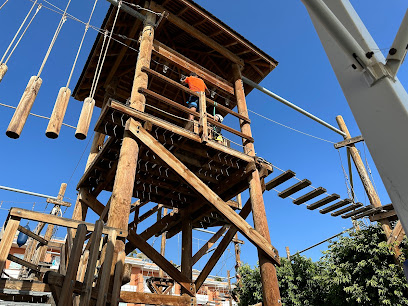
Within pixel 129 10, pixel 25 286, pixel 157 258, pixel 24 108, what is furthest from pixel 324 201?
pixel 24 108

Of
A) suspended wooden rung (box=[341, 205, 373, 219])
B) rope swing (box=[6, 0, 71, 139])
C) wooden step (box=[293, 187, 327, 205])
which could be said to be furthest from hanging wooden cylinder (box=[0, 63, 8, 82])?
suspended wooden rung (box=[341, 205, 373, 219])

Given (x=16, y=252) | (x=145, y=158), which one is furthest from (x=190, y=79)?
(x=16, y=252)

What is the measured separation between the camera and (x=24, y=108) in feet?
8.77

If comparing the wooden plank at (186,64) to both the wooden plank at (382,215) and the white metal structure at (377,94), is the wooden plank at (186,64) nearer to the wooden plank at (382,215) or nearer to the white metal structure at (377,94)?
the white metal structure at (377,94)

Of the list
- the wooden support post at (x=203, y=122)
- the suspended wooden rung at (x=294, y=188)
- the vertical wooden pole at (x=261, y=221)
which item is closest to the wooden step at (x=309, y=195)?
the suspended wooden rung at (x=294, y=188)

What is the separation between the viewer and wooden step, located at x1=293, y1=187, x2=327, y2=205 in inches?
353

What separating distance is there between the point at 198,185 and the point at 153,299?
8.51 feet

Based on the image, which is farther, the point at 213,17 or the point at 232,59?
the point at 232,59

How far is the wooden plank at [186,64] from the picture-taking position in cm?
674

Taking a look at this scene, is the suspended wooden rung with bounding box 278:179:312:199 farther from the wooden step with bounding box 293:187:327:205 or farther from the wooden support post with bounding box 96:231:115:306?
the wooden support post with bounding box 96:231:115:306

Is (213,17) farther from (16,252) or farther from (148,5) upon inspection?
(16,252)

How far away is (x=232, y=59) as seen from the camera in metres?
8.12

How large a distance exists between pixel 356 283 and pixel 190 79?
7.67 m

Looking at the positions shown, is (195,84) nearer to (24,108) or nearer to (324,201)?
(24,108)
